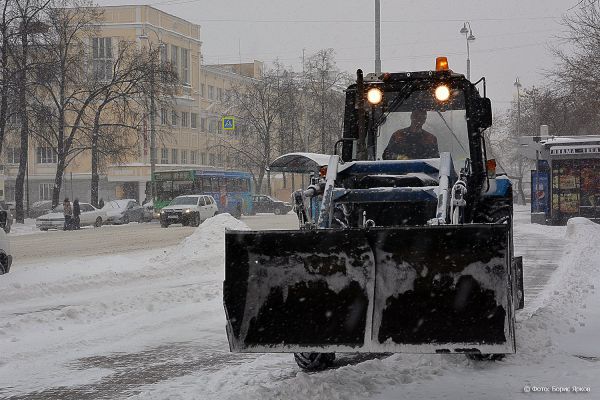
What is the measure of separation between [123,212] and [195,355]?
39046mm

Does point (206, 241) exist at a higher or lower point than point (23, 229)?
higher

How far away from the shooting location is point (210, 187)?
158 ft

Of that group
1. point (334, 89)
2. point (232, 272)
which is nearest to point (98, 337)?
point (232, 272)

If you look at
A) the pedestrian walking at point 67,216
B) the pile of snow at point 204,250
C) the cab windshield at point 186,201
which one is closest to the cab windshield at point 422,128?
the pile of snow at point 204,250

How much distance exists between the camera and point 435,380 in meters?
6.39

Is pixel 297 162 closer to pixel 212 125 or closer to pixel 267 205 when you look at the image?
pixel 267 205

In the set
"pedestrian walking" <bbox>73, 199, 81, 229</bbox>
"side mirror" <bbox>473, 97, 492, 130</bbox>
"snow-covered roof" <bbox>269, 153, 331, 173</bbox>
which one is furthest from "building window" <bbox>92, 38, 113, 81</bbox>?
"side mirror" <bbox>473, 97, 492, 130</bbox>

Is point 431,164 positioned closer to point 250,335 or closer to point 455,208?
point 455,208

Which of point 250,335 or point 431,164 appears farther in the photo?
point 431,164

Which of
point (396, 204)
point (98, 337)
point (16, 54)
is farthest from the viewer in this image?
point (16, 54)

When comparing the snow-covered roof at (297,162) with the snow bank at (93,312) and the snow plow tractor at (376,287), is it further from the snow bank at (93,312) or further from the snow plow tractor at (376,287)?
the snow plow tractor at (376,287)

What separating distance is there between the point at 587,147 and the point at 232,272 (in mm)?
26337

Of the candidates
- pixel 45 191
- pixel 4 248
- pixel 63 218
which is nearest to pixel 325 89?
pixel 63 218

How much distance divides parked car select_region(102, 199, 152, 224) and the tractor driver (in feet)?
127
